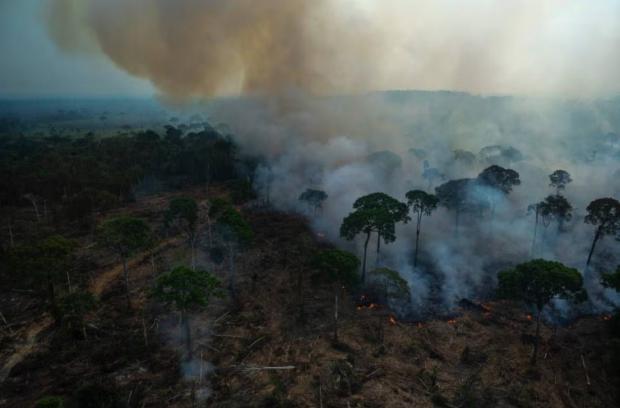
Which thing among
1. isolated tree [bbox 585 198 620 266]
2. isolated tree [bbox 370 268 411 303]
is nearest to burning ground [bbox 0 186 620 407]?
isolated tree [bbox 370 268 411 303]

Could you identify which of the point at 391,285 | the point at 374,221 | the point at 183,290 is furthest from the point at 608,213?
the point at 183,290

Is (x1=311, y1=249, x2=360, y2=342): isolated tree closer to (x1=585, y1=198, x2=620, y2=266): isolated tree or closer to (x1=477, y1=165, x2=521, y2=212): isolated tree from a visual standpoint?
(x1=585, y1=198, x2=620, y2=266): isolated tree

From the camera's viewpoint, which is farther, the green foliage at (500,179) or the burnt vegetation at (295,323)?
the green foliage at (500,179)

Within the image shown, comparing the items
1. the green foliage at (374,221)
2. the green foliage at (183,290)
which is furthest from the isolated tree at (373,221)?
the green foliage at (183,290)

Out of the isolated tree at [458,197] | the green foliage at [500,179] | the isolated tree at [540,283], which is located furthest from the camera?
the green foliage at [500,179]

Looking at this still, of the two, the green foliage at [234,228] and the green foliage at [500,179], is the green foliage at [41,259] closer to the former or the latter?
the green foliage at [234,228]

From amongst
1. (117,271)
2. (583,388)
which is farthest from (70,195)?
(583,388)

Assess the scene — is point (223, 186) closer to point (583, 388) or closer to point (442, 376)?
point (442, 376)
